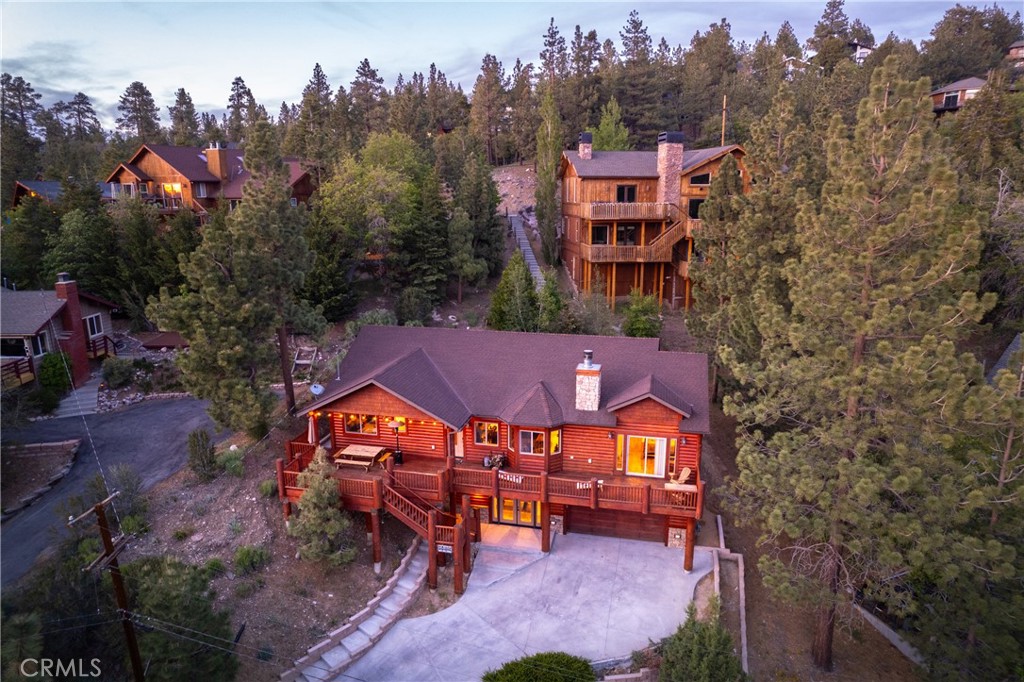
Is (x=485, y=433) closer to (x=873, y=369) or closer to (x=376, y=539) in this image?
(x=376, y=539)

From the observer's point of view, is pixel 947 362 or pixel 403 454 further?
pixel 403 454

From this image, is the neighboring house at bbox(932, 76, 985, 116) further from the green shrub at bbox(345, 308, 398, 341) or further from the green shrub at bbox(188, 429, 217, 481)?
the green shrub at bbox(188, 429, 217, 481)

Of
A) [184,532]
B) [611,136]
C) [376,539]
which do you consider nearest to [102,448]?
[184,532]

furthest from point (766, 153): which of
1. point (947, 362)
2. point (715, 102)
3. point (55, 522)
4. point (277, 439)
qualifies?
point (715, 102)

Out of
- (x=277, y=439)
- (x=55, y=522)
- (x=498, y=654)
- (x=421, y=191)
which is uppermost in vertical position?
(x=421, y=191)

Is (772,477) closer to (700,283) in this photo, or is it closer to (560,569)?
(560,569)
